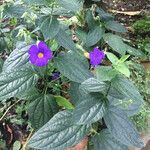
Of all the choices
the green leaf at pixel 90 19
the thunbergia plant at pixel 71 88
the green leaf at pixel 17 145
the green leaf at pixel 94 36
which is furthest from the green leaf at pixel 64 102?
the green leaf at pixel 90 19

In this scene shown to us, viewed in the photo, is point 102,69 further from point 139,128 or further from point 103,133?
point 139,128

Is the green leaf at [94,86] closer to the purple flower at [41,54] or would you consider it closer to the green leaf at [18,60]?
the purple flower at [41,54]

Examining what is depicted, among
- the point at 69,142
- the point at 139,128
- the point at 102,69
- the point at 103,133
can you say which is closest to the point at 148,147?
the point at 139,128

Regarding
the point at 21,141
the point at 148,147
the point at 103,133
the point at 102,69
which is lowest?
the point at 148,147

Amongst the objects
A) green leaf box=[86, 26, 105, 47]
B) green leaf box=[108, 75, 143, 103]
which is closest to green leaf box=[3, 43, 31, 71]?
green leaf box=[108, 75, 143, 103]

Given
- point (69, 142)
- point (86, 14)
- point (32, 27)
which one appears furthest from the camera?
point (86, 14)

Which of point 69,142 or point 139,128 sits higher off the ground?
point 69,142
